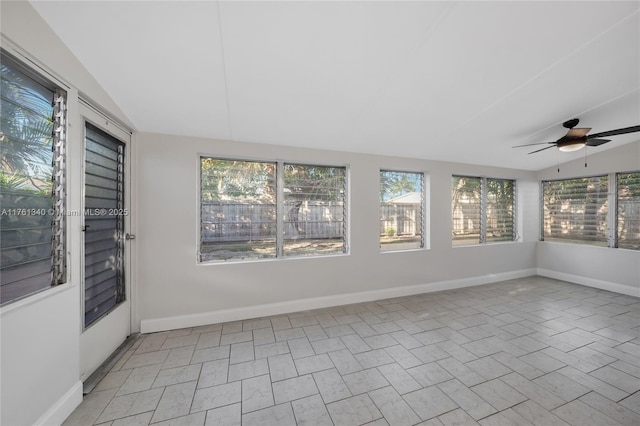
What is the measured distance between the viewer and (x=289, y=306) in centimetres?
303

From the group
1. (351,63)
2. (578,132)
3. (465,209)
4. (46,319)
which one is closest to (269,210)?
(351,63)

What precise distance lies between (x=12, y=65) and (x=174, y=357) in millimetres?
2313

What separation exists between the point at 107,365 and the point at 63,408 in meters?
0.56

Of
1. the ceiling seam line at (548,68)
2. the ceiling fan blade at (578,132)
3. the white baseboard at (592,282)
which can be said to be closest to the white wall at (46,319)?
the ceiling seam line at (548,68)

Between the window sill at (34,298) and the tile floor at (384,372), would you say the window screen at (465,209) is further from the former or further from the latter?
the window sill at (34,298)

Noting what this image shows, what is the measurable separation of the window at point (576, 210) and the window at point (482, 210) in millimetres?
726

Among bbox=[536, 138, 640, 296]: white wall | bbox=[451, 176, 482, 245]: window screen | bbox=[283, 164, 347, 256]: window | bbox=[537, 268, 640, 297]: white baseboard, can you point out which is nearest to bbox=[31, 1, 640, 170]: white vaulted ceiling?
bbox=[283, 164, 347, 256]: window

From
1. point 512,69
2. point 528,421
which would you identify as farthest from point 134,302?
point 512,69

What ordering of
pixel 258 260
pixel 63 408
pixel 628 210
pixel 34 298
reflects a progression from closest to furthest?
pixel 34 298, pixel 63 408, pixel 258 260, pixel 628 210

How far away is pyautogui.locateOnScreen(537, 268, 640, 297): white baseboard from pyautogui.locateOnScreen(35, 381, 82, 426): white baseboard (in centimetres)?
697

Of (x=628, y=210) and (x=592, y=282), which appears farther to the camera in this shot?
(x=592, y=282)

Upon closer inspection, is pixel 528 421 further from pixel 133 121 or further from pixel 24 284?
pixel 133 121

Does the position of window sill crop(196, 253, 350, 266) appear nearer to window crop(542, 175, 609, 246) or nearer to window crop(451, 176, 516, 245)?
window crop(451, 176, 516, 245)

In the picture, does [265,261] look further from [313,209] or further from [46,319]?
[46,319]
